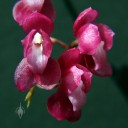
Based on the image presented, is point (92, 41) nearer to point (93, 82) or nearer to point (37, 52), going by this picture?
point (37, 52)

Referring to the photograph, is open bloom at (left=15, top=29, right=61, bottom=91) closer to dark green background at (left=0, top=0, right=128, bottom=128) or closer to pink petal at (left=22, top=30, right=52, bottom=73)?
pink petal at (left=22, top=30, right=52, bottom=73)

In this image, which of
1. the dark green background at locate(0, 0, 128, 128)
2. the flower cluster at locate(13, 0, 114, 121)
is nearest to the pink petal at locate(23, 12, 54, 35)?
the flower cluster at locate(13, 0, 114, 121)

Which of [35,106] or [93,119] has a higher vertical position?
[35,106]

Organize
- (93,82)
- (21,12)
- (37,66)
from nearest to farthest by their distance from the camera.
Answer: (37,66) < (21,12) < (93,82)

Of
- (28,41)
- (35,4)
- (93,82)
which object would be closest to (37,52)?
(28,41)

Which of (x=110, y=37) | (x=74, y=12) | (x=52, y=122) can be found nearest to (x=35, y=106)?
(x=52, y=122)

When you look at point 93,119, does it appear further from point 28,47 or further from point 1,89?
point 28,47
